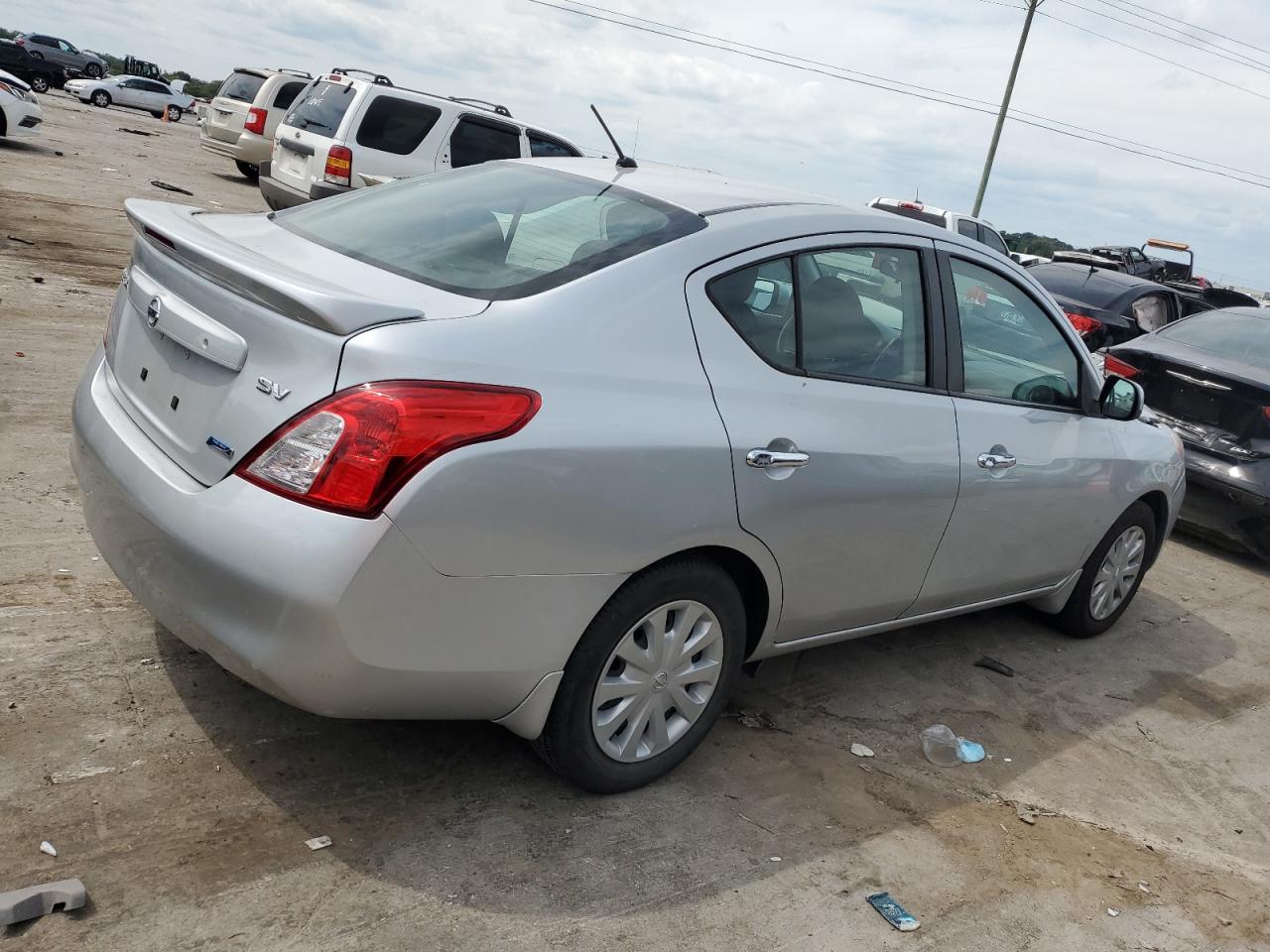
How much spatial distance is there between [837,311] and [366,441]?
1745mm

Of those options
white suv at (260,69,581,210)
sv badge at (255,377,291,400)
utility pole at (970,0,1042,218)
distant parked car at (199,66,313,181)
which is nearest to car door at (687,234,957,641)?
sv badge at (255,377,291,400)

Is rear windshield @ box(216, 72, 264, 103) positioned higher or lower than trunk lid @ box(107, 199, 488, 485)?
lower

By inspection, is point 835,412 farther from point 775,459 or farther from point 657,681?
point 657,681

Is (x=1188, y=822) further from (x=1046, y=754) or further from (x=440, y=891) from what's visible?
(x=440, y=891)

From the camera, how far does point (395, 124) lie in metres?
13.2

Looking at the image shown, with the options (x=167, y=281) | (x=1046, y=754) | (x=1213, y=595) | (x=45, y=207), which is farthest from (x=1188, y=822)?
(x=45, y=207)

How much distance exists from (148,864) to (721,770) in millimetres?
1687

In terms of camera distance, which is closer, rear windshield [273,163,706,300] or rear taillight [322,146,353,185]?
rear windshield [273,163,706,300]

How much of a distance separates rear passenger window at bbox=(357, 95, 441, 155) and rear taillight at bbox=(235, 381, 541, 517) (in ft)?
36.6

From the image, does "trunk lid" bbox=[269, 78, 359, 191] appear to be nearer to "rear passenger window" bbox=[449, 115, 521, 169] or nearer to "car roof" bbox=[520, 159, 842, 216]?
"rear passenger window" bbox=[449, 115, 521, 169]

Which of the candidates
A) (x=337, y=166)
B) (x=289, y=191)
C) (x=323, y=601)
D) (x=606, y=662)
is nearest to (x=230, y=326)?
(x=323, y=601)

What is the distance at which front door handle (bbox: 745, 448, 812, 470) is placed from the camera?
324 centimetres

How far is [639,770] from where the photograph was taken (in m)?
3.36

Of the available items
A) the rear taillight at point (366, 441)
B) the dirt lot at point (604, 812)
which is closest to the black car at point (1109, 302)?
the dirt lot at point (604, 812)
